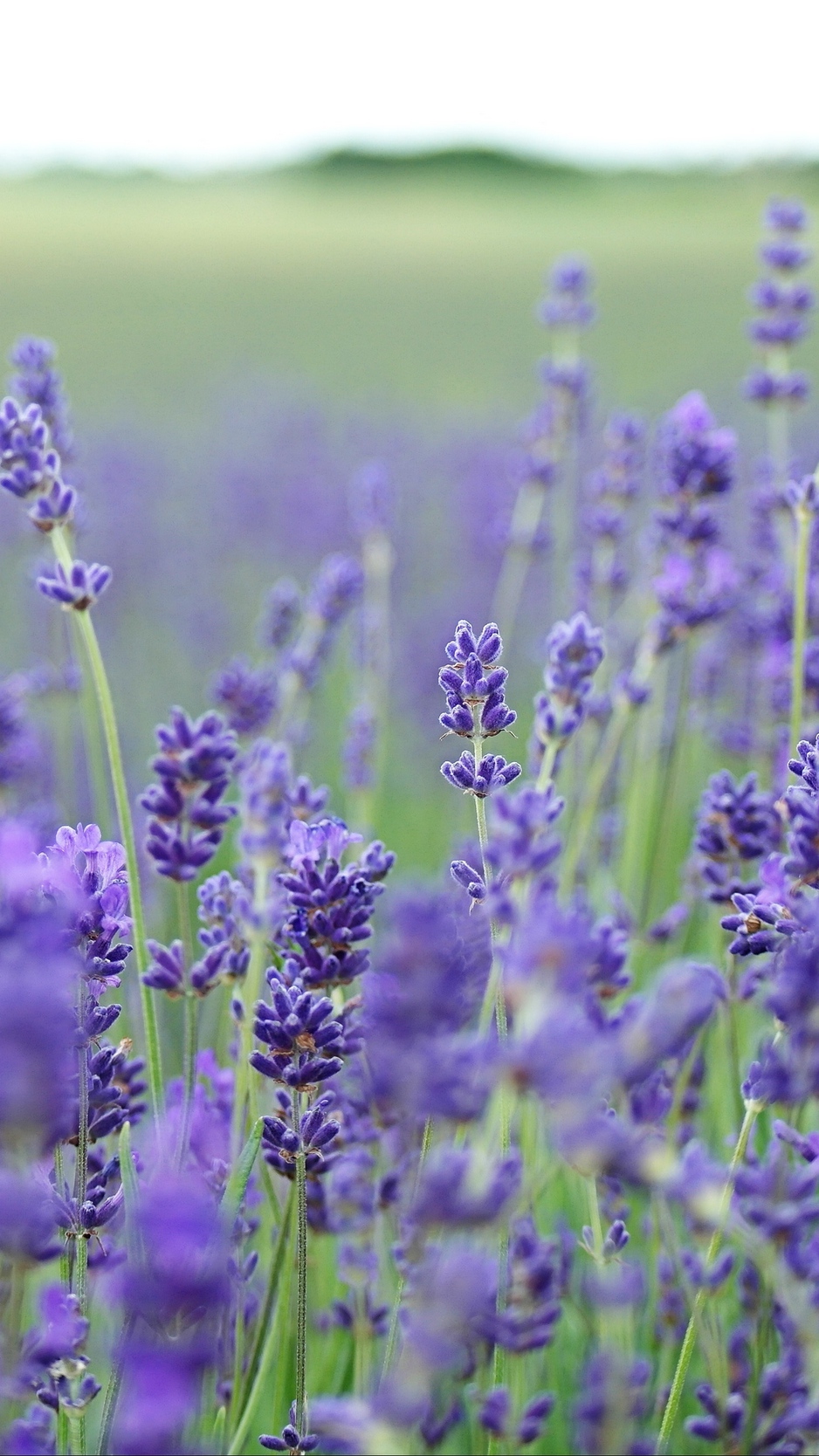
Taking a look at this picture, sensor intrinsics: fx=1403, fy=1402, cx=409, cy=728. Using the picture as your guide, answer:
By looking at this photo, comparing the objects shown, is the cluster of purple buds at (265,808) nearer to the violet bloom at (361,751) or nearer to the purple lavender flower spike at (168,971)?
the purple lavender flower spike at (168,971)

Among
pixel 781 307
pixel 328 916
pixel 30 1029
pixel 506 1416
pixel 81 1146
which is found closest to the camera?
pixel 30 1029

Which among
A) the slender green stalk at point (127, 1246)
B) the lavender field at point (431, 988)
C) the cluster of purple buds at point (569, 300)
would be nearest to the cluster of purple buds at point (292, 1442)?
the lavender field at point (431, 988)

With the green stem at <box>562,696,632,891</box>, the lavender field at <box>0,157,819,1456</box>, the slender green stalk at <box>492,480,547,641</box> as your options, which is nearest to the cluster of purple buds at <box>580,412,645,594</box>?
the lavender field at <box>0,157,819,1456</box>

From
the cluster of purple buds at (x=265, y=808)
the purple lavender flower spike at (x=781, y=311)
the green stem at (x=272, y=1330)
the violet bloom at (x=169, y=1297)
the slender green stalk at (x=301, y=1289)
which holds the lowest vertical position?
the green stem at (x=272, y=1330)

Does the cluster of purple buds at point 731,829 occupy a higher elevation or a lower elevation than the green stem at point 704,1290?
higher

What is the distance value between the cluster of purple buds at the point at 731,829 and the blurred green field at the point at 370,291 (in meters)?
6.69

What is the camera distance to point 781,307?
2.68 meters

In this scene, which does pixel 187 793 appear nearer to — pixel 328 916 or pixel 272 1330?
pixel 328 916

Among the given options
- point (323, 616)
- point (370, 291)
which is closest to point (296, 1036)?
point (323, 616)

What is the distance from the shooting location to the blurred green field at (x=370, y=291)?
12.2 meters

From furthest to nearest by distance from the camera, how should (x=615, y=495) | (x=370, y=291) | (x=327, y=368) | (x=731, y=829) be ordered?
1. (x=370, y=291)
2. (x=327, y=368)
3. (x=615, y=495)
4. (x=731, y=829)

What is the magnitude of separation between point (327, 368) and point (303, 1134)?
12645mm

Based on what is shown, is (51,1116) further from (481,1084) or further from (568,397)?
(568,397)

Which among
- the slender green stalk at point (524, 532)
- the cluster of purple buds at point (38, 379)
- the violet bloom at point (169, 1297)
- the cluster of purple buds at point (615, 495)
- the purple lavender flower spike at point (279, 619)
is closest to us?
the violet bloom at point (169, 1297)
